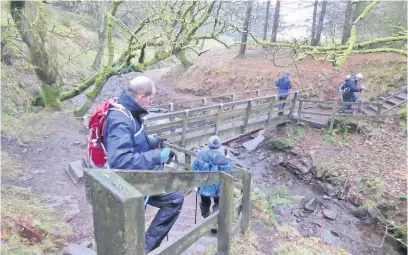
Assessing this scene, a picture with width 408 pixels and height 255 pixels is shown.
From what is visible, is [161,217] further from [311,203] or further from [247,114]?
[247,114]

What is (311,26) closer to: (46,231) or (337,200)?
(337,200)

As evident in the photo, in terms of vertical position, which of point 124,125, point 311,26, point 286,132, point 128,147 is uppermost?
point 311,26

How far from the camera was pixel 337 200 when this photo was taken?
9570 mm

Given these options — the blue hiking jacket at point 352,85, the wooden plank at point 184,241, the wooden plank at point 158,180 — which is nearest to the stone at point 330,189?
the blue hiking jacket at point 352,85

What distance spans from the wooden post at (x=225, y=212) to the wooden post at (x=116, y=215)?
171 centimetres

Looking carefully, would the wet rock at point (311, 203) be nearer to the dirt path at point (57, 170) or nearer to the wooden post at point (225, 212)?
the dirt path at point (57, 170)

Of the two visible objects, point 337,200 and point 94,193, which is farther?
point 337,200

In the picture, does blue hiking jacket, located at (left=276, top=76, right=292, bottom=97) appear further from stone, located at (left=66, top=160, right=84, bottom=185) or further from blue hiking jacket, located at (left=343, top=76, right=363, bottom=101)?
stone, located at (left=66, top=160, right=84, bottom=185)

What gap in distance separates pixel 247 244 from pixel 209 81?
56.1ft

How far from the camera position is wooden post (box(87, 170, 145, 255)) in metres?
1.18

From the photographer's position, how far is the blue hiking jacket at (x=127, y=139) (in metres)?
2.30

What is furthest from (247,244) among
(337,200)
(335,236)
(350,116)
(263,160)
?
(350,116)

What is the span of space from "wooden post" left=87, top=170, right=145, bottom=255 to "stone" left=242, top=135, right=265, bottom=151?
12.0 m

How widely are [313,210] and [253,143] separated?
496 cm
